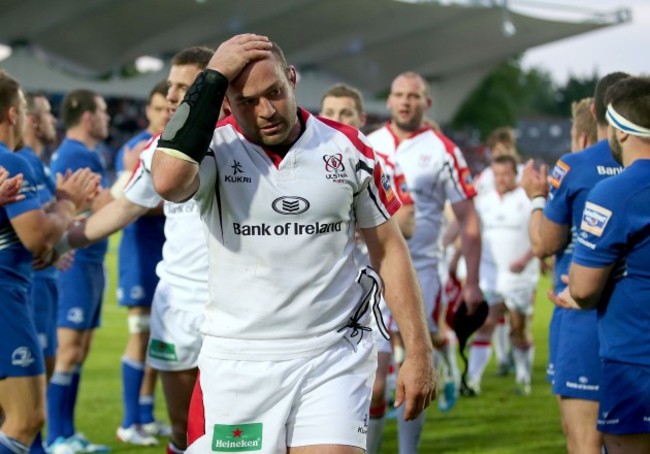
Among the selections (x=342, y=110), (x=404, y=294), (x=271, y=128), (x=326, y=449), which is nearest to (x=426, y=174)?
(x=342, y=110)

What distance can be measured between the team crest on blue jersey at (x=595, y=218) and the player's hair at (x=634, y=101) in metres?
0.37

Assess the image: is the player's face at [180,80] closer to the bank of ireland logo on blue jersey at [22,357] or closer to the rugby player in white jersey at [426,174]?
the bank of ireland logo on blue jersey at [22,357]

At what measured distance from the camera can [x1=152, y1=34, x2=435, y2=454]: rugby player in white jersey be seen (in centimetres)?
422

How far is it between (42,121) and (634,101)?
183 inches

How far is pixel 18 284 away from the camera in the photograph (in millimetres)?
5938

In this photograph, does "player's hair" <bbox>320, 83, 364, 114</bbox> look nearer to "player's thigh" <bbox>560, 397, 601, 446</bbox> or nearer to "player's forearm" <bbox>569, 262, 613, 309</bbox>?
"player's thigh" <bbox>560, 397, 601, 446</bbox>

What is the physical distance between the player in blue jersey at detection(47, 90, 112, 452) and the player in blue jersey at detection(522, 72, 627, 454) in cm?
391

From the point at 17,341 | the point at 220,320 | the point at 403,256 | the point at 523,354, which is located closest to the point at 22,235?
the point at 17,341

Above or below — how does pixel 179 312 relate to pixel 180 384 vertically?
above

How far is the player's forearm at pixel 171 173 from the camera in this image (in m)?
3.96

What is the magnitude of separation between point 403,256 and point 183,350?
235 cm

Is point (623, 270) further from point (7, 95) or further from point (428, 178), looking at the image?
point (428, 178)

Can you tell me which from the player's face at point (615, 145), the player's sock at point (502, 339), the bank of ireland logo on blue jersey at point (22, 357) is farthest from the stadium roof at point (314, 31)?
the player's face at point (615, 145)

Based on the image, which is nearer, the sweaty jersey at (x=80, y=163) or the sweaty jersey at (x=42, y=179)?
the sweaty jersey at (x=42, y=179)
